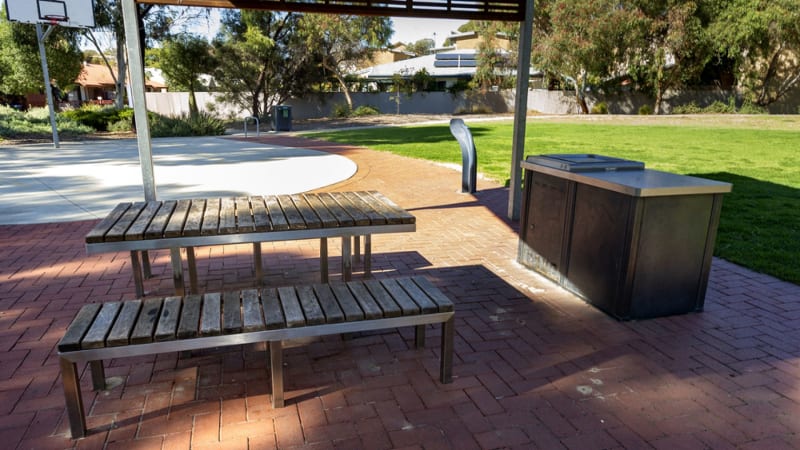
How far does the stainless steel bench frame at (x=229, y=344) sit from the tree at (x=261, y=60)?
25930 mm

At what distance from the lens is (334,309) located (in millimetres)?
2816

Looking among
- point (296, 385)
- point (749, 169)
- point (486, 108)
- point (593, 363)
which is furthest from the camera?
point (486, 108)

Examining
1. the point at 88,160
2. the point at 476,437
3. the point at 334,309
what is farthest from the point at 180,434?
the point at 88,160

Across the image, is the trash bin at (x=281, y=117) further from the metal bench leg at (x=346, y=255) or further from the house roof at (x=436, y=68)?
the metal bench leg at (x=346, y=255)

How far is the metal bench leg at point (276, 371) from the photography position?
2.72 m

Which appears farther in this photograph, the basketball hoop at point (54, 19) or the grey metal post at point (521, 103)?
the basketball hoop at point (54, 19)

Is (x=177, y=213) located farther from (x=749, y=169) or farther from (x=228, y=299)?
(x=749, y=169)

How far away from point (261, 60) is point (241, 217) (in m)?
26.3

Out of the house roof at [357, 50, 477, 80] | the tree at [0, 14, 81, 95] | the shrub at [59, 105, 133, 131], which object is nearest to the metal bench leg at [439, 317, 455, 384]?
the shrub at [59, 105, 133, 131]

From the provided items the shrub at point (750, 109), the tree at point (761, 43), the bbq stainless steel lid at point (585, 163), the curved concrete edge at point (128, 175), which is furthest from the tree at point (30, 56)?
the shrub at point (750, 109)

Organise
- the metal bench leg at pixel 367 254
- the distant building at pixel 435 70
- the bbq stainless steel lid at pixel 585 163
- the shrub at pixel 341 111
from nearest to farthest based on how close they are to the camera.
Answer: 1. the bbq stainless steel lid at pixel 585 163
2. the metal bench leg at pixel 367 254
3. the shrub at pixel 341 111
4. the distant building at pixel 435 70

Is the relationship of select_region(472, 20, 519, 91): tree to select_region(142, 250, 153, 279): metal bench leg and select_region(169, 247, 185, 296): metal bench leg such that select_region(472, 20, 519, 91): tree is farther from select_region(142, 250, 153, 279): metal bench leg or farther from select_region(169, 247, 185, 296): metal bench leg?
select_region(169, 247, 185, 296): metal bench leg

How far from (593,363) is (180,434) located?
7.96 ft

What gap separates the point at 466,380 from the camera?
310cm
